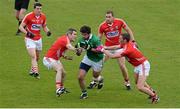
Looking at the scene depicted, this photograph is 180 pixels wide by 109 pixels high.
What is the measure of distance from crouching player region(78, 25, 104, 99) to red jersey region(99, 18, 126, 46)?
161 cm

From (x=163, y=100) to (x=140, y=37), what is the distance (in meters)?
11.5

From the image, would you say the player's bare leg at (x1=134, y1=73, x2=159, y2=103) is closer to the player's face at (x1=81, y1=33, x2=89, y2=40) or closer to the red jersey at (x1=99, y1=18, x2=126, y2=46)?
the player's face at (x1=81, y1=33, x2=89, y2=40)

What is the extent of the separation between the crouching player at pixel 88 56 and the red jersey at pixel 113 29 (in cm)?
161

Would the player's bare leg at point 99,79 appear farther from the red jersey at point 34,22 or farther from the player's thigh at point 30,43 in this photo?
the red jersey at point 34,22

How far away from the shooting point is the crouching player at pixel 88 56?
18125 millimetres

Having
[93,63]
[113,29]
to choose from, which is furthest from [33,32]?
[93,63]

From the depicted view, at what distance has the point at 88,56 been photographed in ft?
61.3

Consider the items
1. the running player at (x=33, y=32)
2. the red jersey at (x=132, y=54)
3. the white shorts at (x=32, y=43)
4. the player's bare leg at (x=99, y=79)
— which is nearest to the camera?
the red jersey at (x=132, y=54)

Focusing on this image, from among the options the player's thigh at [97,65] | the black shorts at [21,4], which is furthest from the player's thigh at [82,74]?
the black shorts at [21,4]

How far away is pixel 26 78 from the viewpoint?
2131 centimetres

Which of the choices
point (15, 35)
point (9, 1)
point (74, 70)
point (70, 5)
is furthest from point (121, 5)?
point (74, 70)

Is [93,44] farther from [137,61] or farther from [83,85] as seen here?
[137,61]

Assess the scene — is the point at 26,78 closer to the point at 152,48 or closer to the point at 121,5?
the point at 152,48

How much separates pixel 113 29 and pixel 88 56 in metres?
1.95
